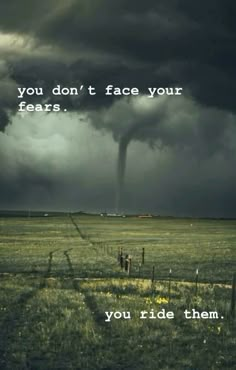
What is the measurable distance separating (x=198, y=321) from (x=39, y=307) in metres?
6.13

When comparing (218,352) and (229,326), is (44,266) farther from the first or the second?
(218,352)

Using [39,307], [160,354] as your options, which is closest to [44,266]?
[39,307]

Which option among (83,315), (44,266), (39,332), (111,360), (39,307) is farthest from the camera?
(44,266)

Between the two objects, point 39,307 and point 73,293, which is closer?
point 39,307

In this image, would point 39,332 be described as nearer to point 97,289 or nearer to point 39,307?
point 39,307

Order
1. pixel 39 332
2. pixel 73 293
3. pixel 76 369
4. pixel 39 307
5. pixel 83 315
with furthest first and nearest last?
1. pixel 73 293
2. pixel 39 307
3. pixel 83 315
4. pixel 39 332
5. pixel 76 369

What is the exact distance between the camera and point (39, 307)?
21.8 m

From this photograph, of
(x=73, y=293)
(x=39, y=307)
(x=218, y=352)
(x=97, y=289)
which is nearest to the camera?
(x=218, y=352)

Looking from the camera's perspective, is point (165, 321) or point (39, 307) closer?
point (165, 321)

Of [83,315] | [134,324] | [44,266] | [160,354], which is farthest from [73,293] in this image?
[44,266]

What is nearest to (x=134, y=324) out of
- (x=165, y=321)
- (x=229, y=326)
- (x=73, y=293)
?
(x=165, y=321)

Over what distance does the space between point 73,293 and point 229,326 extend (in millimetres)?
9394

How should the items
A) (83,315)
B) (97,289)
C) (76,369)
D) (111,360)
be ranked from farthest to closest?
1. (97,289)
2. (83,315)
3. (111,360)
4. (76,369)

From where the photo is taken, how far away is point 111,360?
1403cm
